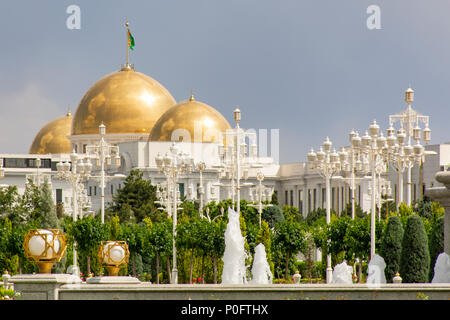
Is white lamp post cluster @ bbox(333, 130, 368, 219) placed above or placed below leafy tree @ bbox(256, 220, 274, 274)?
above

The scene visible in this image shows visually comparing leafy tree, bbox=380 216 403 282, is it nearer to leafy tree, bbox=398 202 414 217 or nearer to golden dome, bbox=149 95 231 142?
leafy tree, bbox=398 202 414 217

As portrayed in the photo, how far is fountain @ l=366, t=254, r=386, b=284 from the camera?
1043 inches

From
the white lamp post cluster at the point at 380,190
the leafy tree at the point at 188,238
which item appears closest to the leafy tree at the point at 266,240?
the leafy tree at the point at 188,238

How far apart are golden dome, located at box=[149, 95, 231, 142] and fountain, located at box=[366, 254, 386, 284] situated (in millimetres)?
60044

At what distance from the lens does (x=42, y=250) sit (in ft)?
53.4

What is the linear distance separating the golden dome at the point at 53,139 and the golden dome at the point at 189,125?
77.2 feet

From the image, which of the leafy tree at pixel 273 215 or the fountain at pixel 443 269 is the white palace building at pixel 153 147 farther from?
the fountain at pixel 443 269

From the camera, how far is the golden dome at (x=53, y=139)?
4456 inches

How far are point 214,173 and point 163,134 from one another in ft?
24.0

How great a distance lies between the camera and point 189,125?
89375mm

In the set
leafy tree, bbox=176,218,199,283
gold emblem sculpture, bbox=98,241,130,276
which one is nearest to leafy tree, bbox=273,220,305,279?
leafy tree, bbox=176,218,199,283

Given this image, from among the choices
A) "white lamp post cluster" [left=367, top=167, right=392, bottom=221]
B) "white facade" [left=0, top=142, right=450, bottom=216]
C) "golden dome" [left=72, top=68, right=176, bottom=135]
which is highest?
"golden dome" [left=72, top=68, right=176, bottom=135]
